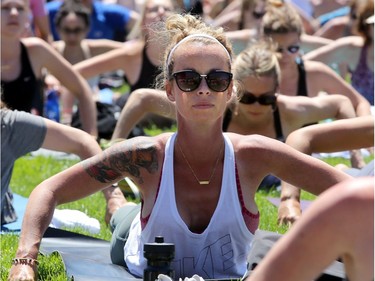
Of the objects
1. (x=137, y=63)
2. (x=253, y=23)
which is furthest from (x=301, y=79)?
(x=253, y=23)

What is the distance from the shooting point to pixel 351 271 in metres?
2.80

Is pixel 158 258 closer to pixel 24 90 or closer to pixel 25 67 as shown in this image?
pixel 25 67

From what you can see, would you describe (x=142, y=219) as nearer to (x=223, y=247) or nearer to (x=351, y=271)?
(x=223, y=247)

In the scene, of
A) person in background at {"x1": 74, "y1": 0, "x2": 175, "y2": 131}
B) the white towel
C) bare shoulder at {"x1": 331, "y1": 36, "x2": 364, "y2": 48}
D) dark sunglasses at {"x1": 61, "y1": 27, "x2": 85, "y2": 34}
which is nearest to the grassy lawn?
the white towel

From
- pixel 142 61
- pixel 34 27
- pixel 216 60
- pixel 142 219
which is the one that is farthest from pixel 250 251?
pixel 34 27

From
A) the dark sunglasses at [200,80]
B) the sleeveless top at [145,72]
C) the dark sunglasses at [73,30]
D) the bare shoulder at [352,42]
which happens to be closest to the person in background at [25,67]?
the sleeveless top at [145,72]

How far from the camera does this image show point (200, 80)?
432cm

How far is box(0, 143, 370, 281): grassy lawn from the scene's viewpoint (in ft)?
15.5

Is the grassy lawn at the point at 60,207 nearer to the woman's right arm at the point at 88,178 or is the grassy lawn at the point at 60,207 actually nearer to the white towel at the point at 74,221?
the white towel at the point at 74,221

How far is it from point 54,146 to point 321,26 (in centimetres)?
804

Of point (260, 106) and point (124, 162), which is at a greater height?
point (260, 106)

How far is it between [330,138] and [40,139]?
5.12ft

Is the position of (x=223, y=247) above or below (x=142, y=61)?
below

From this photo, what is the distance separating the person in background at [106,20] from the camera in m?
12.9
